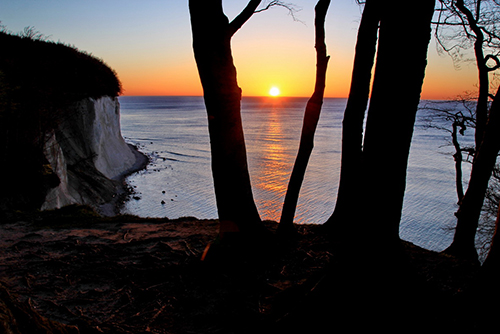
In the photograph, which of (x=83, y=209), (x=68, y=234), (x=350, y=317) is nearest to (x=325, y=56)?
(x=350, y=317)

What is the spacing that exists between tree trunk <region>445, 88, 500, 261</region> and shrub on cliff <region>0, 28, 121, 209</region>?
12.2 meters

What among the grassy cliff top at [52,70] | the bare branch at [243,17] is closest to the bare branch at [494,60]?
the bare branch at [243,17]

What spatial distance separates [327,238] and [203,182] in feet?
52.3

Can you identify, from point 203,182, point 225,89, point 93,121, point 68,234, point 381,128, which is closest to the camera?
point 381,128

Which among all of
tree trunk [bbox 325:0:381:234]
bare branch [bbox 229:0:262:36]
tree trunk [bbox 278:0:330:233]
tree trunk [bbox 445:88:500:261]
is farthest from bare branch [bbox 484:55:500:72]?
bare branch [bbox 229:0:262:36]

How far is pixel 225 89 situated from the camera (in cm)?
475

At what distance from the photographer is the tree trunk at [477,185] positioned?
5.75 m

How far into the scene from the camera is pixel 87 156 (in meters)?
18.5

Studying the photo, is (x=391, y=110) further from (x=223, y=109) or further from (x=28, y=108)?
(x=28, y=108)

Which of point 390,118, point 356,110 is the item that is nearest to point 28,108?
point 356,110

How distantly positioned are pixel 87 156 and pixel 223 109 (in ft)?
Answer: 53.2

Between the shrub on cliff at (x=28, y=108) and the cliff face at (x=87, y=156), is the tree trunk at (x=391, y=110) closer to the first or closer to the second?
the shrub on cliff at (x=28, y=108)

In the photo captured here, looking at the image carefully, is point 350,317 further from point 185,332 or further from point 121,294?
point 121,294

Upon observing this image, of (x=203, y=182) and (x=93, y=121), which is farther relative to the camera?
(x=203, y=182)
